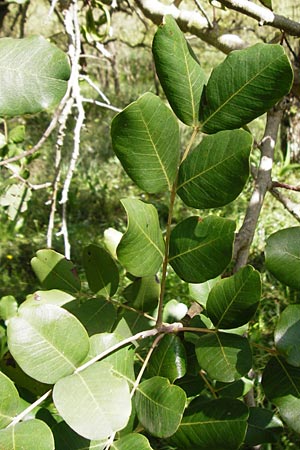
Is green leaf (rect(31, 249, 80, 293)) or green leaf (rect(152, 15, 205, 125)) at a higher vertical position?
green leaf (rect(152, 15, 205, 125))

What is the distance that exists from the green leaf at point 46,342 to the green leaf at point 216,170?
0.16m

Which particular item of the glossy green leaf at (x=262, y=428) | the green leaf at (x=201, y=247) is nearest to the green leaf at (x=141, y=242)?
the green leaf at (x=201, y=247)

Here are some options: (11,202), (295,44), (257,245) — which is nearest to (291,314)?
(11,202)

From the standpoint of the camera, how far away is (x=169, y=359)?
57 centimetres

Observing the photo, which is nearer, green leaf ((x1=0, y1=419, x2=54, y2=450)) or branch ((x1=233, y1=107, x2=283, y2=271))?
green leaf ((x1=0, y1=419, x2=54, y2=450))

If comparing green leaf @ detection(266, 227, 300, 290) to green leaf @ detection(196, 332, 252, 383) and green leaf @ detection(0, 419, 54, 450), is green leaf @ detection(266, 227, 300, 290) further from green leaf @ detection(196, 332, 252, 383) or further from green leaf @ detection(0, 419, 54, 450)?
green leaf @ detection(0, 419, 54, 450)

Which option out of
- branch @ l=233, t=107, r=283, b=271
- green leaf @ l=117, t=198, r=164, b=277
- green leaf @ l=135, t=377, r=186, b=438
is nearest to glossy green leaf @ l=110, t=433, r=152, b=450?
green leaf @ l=135, t=377, r=186, b=438

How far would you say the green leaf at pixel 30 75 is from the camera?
465 mm

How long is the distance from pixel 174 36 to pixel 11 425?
0.37m

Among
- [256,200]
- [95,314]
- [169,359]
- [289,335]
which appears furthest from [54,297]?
[256,200]

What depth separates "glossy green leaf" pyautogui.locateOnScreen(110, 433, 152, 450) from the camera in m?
0.48

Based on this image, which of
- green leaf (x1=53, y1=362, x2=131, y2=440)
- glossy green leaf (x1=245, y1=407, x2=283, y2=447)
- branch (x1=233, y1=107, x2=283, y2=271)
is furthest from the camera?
branch (x1=233, y1=107, x2=283, y2=271)

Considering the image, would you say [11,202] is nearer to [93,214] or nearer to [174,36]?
[174,36]

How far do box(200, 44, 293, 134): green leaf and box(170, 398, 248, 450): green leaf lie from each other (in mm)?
278
